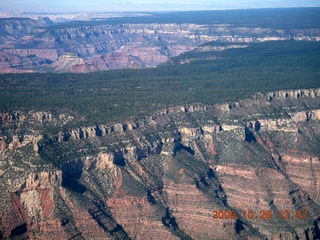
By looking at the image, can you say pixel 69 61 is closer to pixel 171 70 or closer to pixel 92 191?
pixel 171 70

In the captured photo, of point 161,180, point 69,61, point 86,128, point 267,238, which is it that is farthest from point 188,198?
point 69,61
